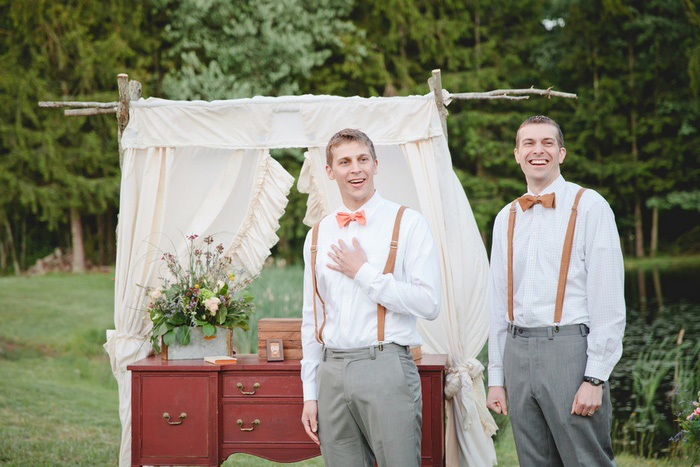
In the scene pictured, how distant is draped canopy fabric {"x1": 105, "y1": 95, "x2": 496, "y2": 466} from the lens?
4.02 metres

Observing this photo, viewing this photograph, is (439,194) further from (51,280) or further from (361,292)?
(51,280)

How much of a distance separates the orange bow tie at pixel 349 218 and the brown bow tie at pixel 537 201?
591 mm

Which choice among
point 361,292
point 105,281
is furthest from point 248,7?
point 361,292

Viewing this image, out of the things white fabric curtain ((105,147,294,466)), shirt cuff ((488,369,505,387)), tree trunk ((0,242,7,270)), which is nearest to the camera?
shirt cuff ((488,369,505,387))

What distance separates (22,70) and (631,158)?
13.6m

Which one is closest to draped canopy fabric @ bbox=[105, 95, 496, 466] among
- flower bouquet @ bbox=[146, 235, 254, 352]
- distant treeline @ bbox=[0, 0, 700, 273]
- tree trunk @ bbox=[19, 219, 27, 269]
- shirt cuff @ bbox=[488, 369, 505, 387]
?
flower bouquet @ bbox=[146, 235, 254, 352]

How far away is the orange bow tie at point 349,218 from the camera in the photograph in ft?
9.04

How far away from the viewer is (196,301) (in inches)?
162

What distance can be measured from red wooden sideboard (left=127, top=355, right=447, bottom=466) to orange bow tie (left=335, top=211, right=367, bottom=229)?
52.0 inches

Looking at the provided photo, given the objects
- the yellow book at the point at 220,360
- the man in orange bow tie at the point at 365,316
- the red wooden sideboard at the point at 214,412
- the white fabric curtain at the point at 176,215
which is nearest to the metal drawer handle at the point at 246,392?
the red wooden sideboard at the point at 214,412

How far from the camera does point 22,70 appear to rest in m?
14.0

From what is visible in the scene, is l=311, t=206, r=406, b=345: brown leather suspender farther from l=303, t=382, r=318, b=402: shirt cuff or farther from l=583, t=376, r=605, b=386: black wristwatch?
l=583, t=376, r=605, b=386: black wristwatch

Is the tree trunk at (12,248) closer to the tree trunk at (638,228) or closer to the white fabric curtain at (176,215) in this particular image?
the white fabric curtain at (176,215)

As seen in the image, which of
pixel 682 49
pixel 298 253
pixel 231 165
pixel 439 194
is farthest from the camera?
pixel 682 49
